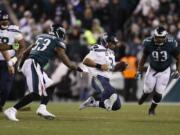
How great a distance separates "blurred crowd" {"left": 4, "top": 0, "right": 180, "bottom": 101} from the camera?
20.5m

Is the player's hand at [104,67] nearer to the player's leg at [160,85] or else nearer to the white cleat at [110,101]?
the white cleat at [110,101]

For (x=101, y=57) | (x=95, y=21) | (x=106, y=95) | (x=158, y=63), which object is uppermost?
(x=101, y=57)

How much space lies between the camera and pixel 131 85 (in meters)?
20.4

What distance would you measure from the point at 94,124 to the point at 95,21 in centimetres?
931

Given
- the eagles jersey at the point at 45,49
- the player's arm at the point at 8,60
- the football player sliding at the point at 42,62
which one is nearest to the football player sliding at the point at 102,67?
the football player sliding at the point at 42,62

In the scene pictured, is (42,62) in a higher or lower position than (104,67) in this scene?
higher

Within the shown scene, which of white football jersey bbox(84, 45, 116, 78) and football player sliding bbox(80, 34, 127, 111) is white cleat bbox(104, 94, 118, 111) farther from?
white football jersey bbox(84, 45, 116, 78)

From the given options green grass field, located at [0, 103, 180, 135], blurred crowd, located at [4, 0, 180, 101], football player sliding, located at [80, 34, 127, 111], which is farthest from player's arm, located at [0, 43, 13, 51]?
blurred crowd, located at [4, 0, 180, 101]

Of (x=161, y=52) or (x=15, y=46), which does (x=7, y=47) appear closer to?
(x=15, y=46)

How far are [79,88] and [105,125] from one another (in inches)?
375

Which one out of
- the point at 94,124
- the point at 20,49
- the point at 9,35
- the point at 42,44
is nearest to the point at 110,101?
the point at 94,124

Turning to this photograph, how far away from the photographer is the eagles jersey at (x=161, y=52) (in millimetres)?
13555

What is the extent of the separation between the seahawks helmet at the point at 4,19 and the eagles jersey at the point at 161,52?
8.87ft

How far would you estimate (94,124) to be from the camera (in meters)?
11.3
